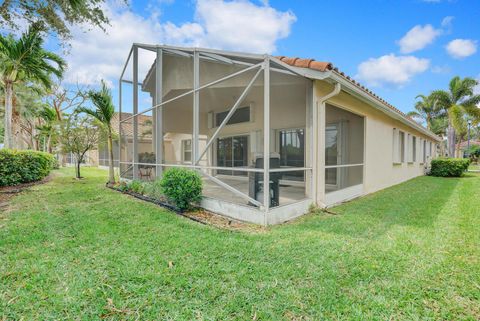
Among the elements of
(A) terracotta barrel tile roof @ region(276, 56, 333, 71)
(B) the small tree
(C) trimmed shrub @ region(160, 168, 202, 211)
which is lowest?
Answer: (C) trimmed shrub @ region(160, 168, 202, 211)

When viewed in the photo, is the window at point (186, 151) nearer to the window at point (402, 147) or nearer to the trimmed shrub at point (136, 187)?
the trimmed shrub at point (136, 187)

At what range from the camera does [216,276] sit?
274 centimetres

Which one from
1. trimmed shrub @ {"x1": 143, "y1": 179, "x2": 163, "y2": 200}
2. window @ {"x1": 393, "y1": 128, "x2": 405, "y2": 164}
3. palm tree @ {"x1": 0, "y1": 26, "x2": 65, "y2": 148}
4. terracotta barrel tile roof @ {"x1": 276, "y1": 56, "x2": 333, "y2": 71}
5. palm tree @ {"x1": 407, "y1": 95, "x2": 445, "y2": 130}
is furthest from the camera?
palm tree @ {"x1": 407, "y1": 95, "x2": 445, "y2": 130}

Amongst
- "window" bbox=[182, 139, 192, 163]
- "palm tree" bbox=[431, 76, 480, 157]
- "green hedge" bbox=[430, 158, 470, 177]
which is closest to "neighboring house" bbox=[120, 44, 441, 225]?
"window" bbox=[182, 139, 192, 163]

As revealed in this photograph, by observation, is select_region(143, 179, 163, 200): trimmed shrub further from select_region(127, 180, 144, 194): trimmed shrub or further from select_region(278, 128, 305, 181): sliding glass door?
select_region(278, 128, 305, 181): sliding glass door

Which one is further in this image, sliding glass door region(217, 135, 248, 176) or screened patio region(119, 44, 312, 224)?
sliding glass door region(217, 135, 248, 176)

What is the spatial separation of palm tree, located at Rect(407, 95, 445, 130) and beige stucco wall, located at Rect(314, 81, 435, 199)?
2266cm

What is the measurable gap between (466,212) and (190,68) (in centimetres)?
808

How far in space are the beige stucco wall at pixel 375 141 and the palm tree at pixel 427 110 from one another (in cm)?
2266

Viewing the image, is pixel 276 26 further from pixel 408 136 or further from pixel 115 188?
pixel 115 188

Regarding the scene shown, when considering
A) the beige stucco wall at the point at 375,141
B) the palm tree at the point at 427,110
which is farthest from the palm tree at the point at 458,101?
the beige stucco wall at the point at 375,141

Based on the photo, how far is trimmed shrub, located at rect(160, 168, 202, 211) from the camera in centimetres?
550

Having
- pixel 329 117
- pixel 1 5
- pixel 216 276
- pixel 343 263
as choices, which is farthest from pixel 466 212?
pixel 1 5

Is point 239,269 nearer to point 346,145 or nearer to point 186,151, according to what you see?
point 346,145
